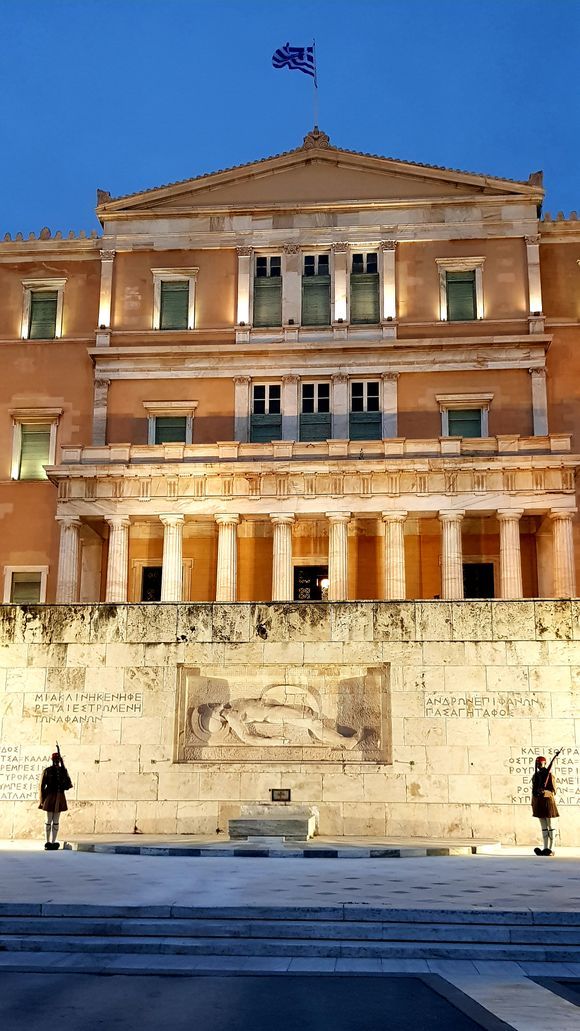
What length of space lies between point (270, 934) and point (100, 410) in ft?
114

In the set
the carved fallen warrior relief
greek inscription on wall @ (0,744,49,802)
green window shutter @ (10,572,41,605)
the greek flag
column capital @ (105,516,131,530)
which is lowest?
greek inscription on wall @ (0,744,49,802)

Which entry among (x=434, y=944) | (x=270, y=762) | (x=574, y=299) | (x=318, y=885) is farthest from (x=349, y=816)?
(x=574, y=299)

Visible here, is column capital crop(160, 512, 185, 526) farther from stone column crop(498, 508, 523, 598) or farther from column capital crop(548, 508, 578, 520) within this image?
column capital crop(548, 508, 578, 520)

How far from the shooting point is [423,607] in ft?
74.7

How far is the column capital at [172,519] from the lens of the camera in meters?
39.2

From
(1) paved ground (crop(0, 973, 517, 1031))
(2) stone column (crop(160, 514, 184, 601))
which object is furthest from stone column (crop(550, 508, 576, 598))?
(1) paved ground (crop(0, 973, 517, 1031))

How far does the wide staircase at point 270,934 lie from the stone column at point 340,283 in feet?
114

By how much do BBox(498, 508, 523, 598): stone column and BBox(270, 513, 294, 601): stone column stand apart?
7370mm

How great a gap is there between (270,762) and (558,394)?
2551cm

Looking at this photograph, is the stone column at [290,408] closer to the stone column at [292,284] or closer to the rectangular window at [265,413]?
the rectangular window at [265,413]

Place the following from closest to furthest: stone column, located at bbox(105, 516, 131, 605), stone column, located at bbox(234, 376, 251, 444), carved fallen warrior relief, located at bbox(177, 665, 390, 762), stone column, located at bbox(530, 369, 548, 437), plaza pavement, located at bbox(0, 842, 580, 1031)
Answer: plaza pavement, located at bbox(0, 842, 580, 1031) → carved fallen warrior relief, located at bbox(177, 665, 390, 762) → stone column, located at bbox(105, 516, 131, 605) → stone column, located at bbox(530, 369, 548, 437) → stone column, located at bbox(234, 376, 251, 444)

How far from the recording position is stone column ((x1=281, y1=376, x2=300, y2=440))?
4281 cm

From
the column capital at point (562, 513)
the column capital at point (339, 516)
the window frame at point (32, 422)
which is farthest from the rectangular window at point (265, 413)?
the column capital at point (562, 513)

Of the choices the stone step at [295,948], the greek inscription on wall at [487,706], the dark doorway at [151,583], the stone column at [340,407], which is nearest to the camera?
the stone step at [295,948]
